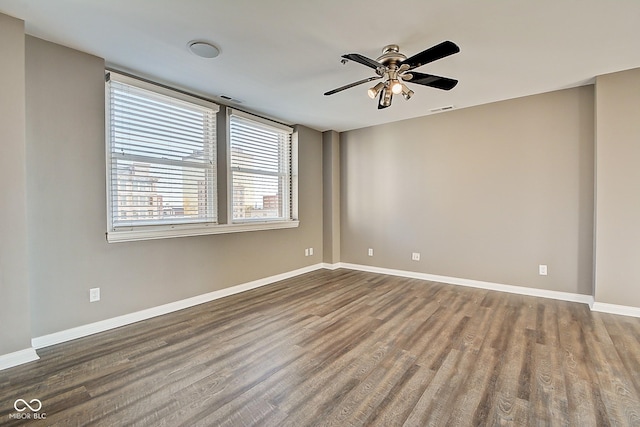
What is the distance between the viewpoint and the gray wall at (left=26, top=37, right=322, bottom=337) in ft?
8.00

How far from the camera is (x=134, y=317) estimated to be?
300cm

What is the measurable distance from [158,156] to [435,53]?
2872mm

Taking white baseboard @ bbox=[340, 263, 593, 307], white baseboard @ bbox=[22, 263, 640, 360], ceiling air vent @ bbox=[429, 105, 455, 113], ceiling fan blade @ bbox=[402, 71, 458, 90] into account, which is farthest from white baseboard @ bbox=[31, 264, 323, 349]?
ceiling air vent @ bbox=[429, 105, 455, 113]

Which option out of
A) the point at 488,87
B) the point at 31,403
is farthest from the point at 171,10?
the point at 488,87

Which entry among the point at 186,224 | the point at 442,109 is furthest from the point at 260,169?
the point at 442,109

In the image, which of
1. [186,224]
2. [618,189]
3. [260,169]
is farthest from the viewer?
[260,169]

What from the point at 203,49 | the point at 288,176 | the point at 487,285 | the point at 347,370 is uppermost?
the point at 203,49

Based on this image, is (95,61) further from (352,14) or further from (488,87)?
(488,87)

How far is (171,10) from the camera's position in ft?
6.74

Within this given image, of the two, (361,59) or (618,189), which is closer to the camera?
(361,59)

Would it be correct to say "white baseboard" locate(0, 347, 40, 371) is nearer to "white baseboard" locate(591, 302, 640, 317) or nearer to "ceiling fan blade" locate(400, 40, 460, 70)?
"ceiling fan blade" locate(400, 40, 460, 70)

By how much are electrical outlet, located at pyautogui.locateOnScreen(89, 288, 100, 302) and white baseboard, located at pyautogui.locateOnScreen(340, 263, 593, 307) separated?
3856 millimetres

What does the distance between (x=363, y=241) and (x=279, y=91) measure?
9.88ft

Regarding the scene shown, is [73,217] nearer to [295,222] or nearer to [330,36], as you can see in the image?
[330,36]
